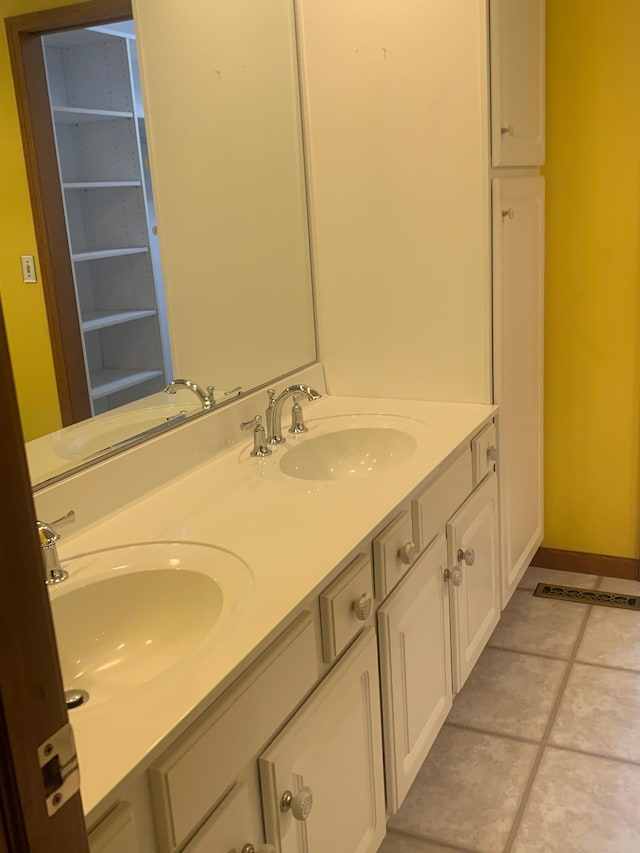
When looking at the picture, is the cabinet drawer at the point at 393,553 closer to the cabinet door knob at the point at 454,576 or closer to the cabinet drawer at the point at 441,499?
the cabinet drawer at the point at 441,499

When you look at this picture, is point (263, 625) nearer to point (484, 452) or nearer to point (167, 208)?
point (167, 208)

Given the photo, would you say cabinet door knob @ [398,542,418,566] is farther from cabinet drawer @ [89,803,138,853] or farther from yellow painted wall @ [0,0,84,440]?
cabinet drawer @ [89,803,138,853]

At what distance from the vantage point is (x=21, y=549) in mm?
552

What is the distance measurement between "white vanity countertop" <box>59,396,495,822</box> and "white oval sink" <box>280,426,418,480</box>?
0.03 meters

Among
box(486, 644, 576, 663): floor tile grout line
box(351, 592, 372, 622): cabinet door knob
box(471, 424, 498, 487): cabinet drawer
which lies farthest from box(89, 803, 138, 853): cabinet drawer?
box(486, 644, 576, 663): floor tile grout line

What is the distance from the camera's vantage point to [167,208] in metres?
1.85

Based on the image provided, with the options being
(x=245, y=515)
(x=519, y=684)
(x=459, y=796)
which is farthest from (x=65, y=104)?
(x=519, y=684)

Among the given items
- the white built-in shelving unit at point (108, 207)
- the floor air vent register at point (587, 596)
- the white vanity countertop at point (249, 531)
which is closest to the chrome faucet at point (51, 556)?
the white vanity countertop at point (249, 531)

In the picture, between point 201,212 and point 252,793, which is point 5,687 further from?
point 201,212

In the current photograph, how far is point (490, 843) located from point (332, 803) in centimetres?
64

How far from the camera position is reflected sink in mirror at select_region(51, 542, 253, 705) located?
4.14ft

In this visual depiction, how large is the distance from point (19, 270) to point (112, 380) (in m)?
0.31

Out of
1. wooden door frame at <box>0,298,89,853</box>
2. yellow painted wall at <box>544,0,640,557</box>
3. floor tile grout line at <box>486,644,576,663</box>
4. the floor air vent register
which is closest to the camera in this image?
wooden door frame at <box>0,298,89,853</box>

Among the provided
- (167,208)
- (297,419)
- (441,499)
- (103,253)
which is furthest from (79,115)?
(441,499)
